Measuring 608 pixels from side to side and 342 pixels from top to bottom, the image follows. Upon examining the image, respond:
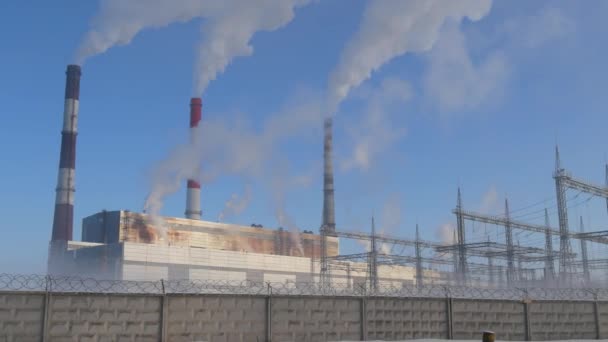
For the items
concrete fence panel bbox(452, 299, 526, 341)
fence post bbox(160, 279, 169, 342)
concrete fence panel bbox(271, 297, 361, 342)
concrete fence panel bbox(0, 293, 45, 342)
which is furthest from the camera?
concrete fence panel bbox(452, 299, 526, 341)

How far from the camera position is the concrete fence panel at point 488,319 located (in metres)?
22.3

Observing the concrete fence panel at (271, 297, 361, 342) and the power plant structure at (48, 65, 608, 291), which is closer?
the concrete fence panel at (271, 297, 361, 342)

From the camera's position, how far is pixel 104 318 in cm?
1741

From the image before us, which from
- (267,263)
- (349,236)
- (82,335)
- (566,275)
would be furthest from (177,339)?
(267,263)

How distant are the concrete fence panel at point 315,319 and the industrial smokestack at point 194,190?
6364 cm

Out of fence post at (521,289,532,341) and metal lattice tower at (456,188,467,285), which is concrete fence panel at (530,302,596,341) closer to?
fence post at (521,289,532,341)

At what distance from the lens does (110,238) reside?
76.4m

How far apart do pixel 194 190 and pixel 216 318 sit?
66.4m

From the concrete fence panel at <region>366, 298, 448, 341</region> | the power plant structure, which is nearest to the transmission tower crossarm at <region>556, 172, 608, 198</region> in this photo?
the power plant structure

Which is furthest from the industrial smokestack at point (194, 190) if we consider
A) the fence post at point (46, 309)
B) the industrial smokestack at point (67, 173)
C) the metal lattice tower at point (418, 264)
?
the fence post at point (46, 309)

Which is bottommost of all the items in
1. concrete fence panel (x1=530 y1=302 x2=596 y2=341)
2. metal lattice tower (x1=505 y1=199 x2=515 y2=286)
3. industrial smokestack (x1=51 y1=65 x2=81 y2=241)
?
concrete fence panel (x1=530 y1=302 x2=596 y2=341)

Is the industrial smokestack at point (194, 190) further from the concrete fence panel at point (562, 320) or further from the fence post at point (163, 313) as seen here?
the fence post at point (163, 313)

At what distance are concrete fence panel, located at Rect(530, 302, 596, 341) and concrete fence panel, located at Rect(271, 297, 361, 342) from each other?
7574 mm

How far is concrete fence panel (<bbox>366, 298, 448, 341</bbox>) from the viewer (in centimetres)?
2116
